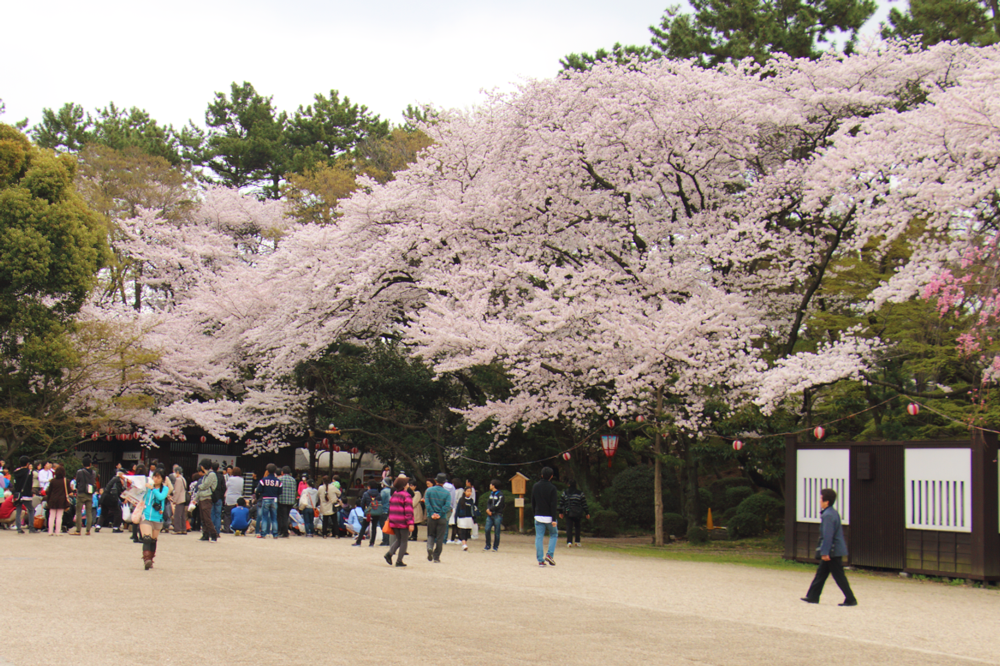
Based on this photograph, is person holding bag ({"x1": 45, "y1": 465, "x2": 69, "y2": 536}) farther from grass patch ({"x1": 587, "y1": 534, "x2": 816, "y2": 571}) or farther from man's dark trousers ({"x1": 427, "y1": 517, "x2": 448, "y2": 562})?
grass patch ({"x1": 587, "y1": 534, "x2": 816, "y2": 571})

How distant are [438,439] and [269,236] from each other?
66.9ft

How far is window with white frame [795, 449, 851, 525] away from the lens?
14.7 metres

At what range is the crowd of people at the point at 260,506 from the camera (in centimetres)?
1565

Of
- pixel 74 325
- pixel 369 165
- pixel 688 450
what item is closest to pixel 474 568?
pixel 688 450

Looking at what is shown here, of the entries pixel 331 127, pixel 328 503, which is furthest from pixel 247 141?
pixel 328 503

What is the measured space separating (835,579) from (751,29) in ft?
84.4

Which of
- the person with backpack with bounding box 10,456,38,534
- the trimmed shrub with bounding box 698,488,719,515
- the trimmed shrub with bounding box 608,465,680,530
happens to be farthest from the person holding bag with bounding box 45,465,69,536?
the trimmed shrub with bounding box 698,488,719,515

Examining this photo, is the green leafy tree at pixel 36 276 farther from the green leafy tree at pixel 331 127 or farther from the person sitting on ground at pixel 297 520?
the green leafy tree at pixel 331 127

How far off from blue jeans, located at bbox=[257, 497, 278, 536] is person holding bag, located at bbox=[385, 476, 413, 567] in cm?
635

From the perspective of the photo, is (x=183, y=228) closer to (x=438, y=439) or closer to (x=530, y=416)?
(x=438, y=439)

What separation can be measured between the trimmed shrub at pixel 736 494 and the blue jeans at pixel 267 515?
46.8ft

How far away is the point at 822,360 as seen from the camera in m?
16.3

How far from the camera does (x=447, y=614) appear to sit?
828cm

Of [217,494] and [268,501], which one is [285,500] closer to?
[268,501]
